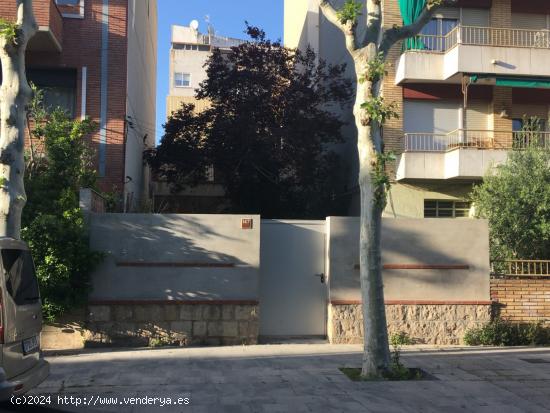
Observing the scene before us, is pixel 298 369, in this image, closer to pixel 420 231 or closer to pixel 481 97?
pixel 420 231

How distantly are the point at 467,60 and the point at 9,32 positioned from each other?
39.5 feet

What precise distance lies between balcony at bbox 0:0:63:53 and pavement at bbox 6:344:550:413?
7.57 m

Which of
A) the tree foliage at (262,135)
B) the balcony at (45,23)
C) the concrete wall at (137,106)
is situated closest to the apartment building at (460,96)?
A: the tree foliage at (262,135)

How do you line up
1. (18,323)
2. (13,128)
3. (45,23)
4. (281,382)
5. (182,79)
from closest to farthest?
1. (18,323)
2. (281,382)
3. (13,128)
4. (45,23)
5. (182,79)

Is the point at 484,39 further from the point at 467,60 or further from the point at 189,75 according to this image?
the point at 189,75

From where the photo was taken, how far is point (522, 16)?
57.5 ft

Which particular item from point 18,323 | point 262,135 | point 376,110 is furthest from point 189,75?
point 18,323

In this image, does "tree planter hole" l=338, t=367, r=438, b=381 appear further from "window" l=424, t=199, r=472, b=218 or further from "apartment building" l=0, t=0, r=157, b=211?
"window" l=424, t=199, r=472, b=218

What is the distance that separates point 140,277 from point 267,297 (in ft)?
7.83

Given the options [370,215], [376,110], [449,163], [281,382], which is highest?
[449,163]

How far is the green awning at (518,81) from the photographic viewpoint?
15.9 metres

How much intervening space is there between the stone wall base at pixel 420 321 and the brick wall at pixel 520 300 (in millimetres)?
376

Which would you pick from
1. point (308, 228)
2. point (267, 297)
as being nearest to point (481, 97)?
point (308, 228)

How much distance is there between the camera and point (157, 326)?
10078 mm
